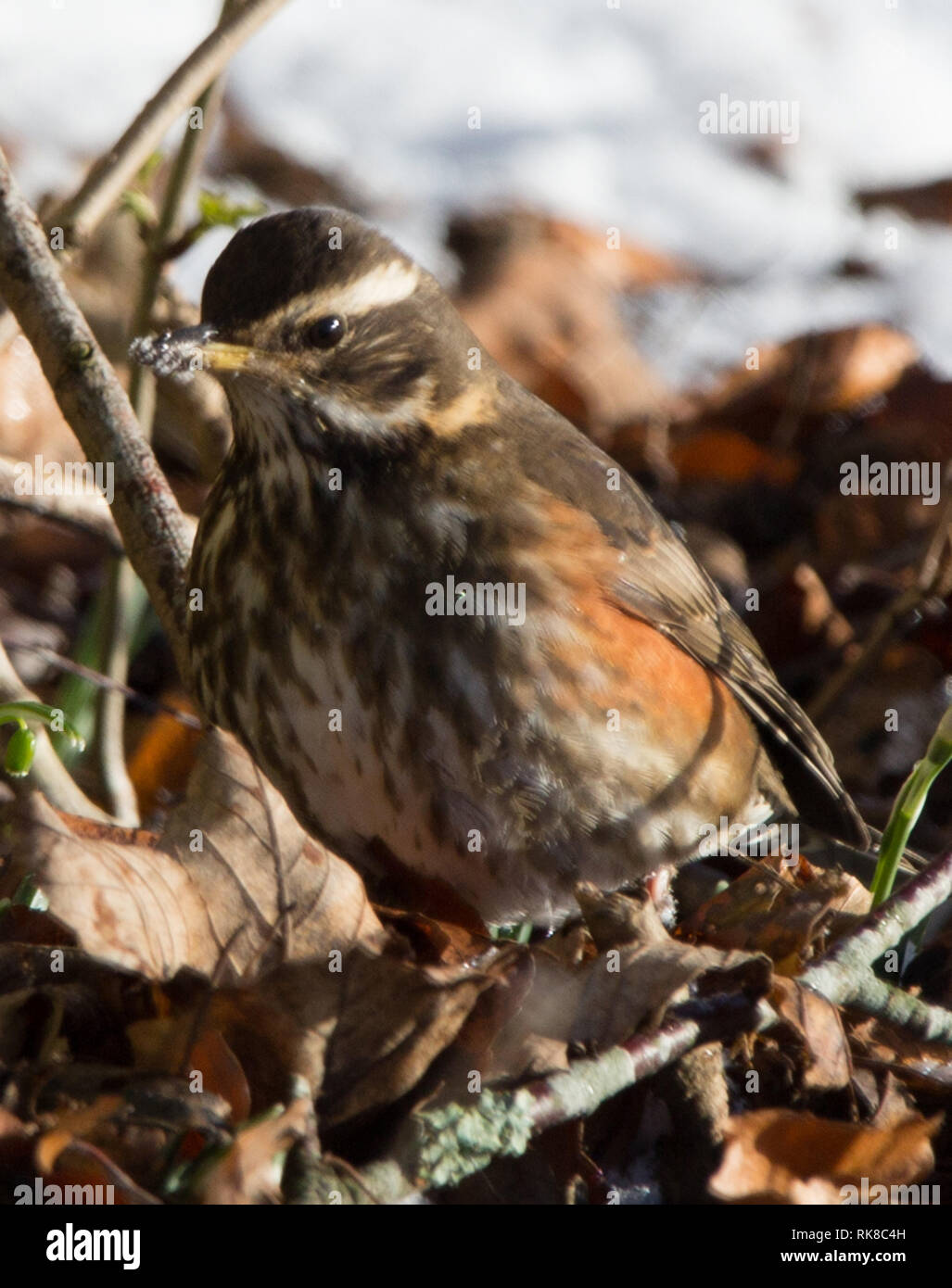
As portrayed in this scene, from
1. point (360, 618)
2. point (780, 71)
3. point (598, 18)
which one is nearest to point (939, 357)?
point (780, 71)

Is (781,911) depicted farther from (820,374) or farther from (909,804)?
(820,374)

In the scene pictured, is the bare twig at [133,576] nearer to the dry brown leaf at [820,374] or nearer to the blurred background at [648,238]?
the blurred background at [648,238]

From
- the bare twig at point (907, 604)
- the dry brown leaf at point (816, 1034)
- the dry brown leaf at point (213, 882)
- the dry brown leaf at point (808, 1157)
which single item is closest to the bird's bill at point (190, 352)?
the dry brown leaf at point (213, 882)

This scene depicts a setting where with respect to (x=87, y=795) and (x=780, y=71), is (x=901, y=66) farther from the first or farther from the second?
(x=87, y=795)

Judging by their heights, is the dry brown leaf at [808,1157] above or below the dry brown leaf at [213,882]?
below

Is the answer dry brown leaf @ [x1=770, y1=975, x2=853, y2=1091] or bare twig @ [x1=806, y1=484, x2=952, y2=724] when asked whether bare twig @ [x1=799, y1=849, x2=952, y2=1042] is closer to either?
dry brown leaf @ [x1=770, y1=975, x2=853, y2=1091]

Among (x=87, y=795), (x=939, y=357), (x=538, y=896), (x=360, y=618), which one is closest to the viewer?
(x=360, y=618)

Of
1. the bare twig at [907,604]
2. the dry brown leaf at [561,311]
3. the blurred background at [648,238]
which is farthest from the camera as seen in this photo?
the dry brown leaf at [561,311]
